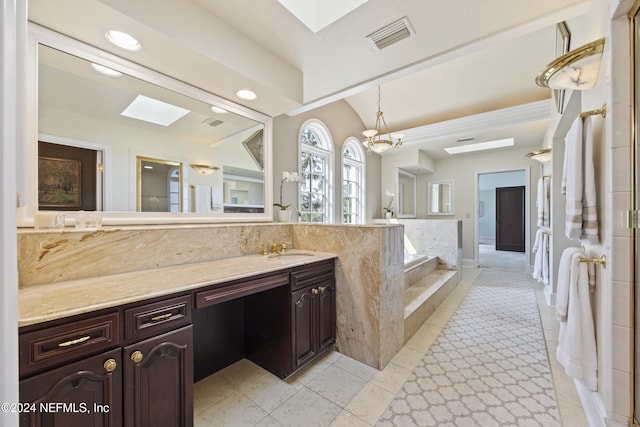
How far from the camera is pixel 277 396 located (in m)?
1.77

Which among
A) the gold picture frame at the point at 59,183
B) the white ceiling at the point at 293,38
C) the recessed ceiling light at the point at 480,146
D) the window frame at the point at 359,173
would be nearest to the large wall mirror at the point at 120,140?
the gold picture frame at the point at 59,183

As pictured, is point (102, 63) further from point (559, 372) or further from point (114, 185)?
point (559, 372)

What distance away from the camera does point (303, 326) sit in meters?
1.95

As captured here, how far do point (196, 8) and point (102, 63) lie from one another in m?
0.75

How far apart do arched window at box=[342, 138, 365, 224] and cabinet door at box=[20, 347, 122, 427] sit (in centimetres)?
392

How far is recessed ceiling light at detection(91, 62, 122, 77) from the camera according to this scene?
1.69 metres

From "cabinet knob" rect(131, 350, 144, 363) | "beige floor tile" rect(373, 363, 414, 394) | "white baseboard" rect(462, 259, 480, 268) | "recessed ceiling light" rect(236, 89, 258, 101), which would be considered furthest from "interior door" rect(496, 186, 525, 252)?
"cabinet knob" rect(131, 350, 144, 363)

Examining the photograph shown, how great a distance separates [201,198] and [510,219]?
9259mm


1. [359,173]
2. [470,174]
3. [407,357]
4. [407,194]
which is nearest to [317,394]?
[407,357]

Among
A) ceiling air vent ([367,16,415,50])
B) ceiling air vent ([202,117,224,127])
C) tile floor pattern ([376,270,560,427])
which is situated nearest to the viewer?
tile floor pattern ([376,270,560,427])

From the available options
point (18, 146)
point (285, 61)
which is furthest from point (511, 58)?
point (18, 146)

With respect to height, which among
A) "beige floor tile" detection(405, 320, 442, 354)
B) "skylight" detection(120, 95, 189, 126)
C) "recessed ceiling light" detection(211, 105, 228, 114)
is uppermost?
"recessed ceiling light" detection(211, 105, 228, 114)

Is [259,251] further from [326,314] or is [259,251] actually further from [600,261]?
[600,261]

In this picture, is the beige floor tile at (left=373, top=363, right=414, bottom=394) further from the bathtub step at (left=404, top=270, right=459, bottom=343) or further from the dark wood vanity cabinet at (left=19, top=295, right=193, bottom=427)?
the dark wood vanity cabinet at (left=19, top=295, right=193, bottom=427)
